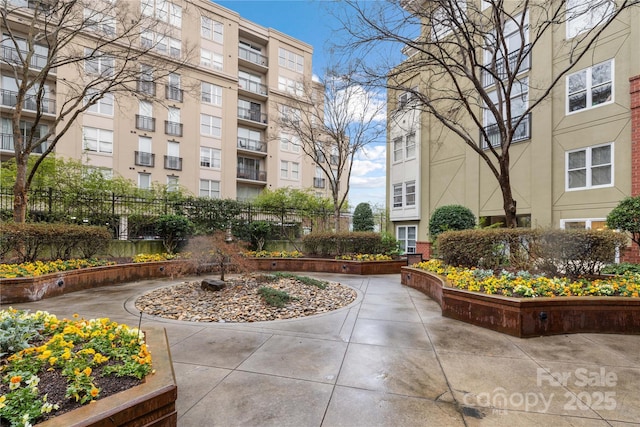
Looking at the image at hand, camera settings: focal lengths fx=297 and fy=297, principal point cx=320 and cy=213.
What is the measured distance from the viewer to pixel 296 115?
1498cm

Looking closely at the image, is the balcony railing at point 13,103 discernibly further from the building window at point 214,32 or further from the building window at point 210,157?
the building window at point 214,32

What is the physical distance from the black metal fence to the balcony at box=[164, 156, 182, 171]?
10.5 metres

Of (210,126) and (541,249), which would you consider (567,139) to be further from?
(210,126)

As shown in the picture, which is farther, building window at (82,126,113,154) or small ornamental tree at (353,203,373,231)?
building window at (82,126,113,154)

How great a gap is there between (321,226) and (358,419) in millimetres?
12797

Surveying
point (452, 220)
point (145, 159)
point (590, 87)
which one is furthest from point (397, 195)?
point (145, 159)

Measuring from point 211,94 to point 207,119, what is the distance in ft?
6.50

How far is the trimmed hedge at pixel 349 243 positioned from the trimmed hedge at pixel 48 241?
692 cm

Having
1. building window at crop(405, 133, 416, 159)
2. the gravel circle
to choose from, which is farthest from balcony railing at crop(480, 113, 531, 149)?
the gravel circle

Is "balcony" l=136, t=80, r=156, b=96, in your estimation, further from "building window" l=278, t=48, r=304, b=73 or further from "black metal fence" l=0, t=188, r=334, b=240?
"building window" l=278, t=48, r=304, b=73

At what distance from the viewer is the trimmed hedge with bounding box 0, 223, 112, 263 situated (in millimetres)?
6598

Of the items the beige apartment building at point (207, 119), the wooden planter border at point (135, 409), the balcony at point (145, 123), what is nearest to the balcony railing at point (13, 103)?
the beige apartment building at point (207, 119)

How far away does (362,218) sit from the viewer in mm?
16578

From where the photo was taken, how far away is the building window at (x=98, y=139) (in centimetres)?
1792
